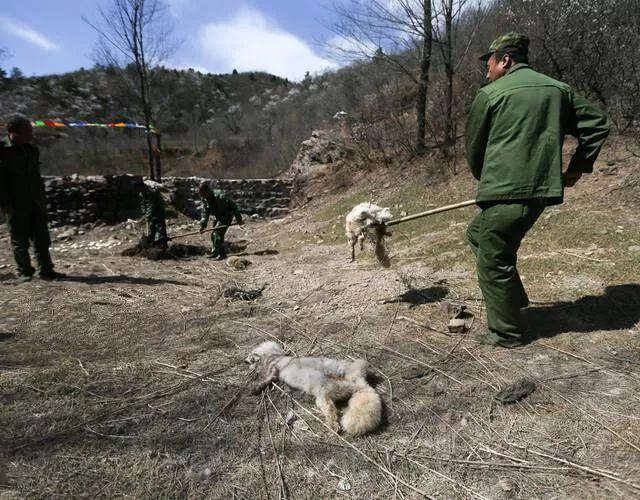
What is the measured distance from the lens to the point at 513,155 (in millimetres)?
2604

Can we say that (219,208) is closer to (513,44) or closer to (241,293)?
(241,293)

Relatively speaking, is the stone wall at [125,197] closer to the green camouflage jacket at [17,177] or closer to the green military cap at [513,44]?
the green camouflage jacket at [17,177]

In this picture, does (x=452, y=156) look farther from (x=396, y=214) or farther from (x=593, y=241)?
(x=593, y=241)

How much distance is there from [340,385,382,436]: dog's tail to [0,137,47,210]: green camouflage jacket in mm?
5207

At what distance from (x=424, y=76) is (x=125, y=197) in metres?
9.07

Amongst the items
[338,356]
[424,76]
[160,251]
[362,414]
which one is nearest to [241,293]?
[338,356]

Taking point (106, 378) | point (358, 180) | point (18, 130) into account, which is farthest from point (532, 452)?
point (358, 180)

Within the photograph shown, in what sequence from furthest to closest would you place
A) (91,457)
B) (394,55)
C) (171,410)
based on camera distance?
(394,55) → (171,410) → (91,457)

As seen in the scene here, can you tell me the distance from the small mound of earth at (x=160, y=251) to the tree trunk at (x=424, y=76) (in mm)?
5998

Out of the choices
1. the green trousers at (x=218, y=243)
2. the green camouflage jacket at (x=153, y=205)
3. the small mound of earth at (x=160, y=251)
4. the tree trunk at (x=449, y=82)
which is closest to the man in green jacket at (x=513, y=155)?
the green trousers at (x=218, y=243)

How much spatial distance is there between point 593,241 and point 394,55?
26.1 ft

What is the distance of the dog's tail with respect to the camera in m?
2.00

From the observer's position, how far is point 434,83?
1121 cm

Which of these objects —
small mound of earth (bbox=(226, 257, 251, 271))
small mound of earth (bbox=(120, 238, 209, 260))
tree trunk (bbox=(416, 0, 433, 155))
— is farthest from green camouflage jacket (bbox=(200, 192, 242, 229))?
tree trunk (bbox=(416, 0, 433, 155))
